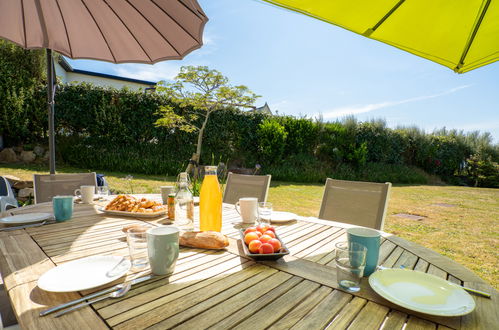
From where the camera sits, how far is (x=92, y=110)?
787 cm

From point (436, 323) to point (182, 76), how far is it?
343 inches

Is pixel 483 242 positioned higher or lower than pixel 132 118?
lower

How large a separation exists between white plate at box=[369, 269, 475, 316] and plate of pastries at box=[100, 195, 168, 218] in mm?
1257

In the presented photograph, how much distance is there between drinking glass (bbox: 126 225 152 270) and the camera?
87 centimetres

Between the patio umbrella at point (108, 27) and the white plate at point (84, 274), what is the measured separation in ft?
6.51

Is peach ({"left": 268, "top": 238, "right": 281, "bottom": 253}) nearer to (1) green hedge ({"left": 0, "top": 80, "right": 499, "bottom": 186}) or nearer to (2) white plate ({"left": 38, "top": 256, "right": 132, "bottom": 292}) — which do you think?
(2) white plate ({"left": 38, "top": 256, "right": 132, "bottom": 292})

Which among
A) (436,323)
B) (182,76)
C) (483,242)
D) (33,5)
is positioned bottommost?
(483,242)

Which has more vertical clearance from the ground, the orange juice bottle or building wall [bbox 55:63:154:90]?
building wall [bbox 55:63:154:90]

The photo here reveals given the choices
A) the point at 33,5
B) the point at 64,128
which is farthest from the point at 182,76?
the point at 33,5

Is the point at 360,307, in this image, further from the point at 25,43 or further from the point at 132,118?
the point at 132,118

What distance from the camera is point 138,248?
2.92 ft

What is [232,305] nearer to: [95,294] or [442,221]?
[95,294]

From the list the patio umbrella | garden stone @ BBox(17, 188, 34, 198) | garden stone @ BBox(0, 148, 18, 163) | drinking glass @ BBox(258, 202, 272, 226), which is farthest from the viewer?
garden stone @ BBox(0, 148, 18, 163)

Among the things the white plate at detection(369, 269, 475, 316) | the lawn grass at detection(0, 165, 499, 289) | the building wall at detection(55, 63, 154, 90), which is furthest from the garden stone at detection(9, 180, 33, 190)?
the building wall at detection(55, 63, 154, 90)
